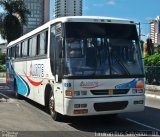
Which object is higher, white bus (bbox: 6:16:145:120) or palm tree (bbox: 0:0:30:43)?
palm tree (bbox: 0:0:30:43)

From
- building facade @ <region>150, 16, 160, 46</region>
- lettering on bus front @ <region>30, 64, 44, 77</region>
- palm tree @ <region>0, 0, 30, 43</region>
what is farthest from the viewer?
palm tree @ <region>0, 0, 30, 43</region>

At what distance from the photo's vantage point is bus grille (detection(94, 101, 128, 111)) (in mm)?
10841

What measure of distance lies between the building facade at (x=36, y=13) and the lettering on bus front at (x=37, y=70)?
4410cm

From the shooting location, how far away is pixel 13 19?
5578 centimetres

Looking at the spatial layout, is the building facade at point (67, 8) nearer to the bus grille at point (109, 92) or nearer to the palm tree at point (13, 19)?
the bus grille at point (109, 92)

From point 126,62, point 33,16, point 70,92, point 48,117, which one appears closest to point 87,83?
point 70,92

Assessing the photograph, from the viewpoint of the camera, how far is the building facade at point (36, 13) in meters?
60.0

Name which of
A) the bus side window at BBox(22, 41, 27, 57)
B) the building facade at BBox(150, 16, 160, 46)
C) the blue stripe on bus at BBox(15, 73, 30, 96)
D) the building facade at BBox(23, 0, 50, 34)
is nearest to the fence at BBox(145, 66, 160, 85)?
the blue stripe on bus at BBox(15, 73, 30, 96)

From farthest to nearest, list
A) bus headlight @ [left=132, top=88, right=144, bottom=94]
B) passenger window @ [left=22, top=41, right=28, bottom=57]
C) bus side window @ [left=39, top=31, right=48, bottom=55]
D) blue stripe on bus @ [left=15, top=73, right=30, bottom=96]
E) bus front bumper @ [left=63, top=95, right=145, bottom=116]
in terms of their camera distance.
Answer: passenger window @ [left=22, top=41, right=28, bottom=57]
blue stripe on bus @ [left=15, top=73, right=30, bottom=96]
bus side window @ [left=39, top=31, right=48, bottom=55]
bus headlight @ [left=132, top=88, right=144, bottom=94]
bus front bumper @ [left=63, top=95, right=145, bottom=116]

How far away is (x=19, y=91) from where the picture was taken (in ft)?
63.2

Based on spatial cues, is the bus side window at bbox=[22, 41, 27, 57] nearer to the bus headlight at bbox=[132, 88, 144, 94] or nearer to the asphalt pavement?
the asphalt pavement

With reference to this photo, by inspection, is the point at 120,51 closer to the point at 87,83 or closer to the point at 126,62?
the point at 126,62

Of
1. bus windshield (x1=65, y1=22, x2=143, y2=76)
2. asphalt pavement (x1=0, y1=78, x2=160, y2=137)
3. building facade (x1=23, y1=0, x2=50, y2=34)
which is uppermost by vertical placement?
building facade (x1=23, y1=0, x2=50, y2=34)

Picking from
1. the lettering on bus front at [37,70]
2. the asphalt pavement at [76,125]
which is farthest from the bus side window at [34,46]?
the asphalt pavement at [76,125]
